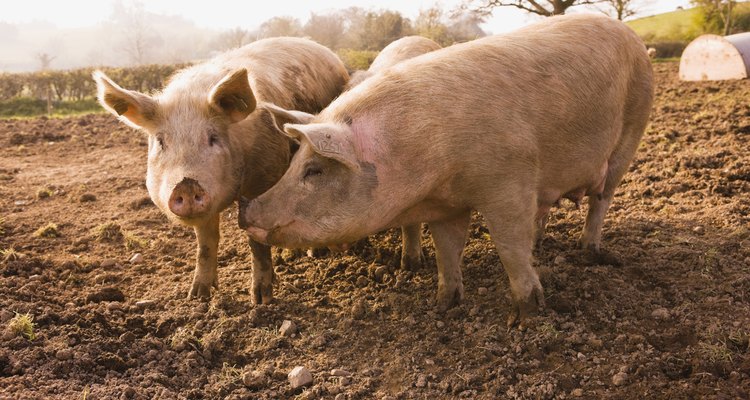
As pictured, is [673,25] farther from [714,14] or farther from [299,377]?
[299,377]

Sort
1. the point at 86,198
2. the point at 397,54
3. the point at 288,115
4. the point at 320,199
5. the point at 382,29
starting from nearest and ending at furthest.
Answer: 1. the point at 320,199
2. the point at 288,115
3. the point at 397,54
4. the point at 86,198
5. the point at 382,29

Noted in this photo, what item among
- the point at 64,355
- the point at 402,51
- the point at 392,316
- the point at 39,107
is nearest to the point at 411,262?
the point at 392,316

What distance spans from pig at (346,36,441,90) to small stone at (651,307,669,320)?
309 cm

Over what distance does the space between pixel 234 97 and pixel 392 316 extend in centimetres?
190

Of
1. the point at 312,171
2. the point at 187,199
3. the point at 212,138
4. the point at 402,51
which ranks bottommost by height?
the point at 187,199

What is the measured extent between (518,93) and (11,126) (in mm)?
14553

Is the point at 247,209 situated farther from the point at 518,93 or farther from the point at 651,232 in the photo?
the point at 651,232

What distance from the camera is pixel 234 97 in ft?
14.3

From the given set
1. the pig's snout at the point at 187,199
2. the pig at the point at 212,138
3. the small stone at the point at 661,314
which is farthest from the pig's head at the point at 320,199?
the small stone at the point at 661,314

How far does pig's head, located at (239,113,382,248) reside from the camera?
380 centimetres

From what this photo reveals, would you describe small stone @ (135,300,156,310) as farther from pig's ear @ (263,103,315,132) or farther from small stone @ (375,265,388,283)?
pig's ear @ (263,103,315,132)

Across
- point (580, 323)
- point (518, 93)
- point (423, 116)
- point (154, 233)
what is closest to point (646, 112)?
point (518, 93)

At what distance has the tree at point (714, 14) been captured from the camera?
3416 centimetres

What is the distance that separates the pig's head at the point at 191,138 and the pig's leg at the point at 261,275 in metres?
0.60
